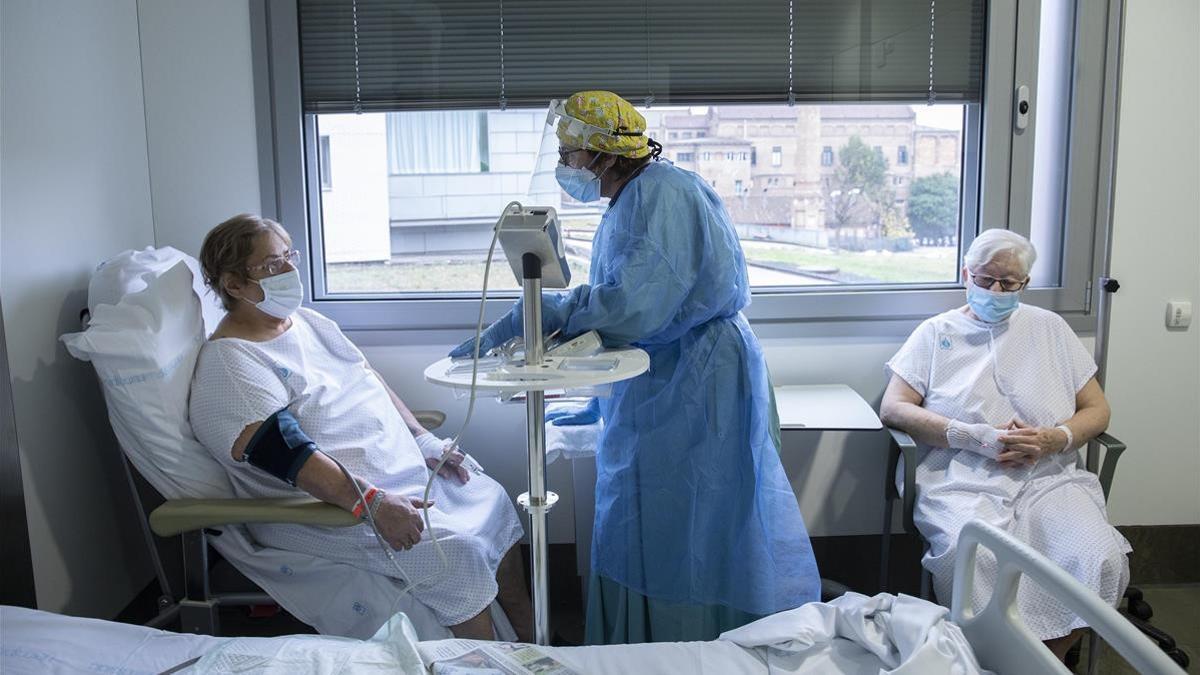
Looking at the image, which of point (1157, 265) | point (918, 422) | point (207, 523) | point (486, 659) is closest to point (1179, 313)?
point (1157, 265)

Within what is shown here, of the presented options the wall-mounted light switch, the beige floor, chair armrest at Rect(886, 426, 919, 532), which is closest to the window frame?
the wall-mounted light switch

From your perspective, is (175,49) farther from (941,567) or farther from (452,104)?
(941,567)

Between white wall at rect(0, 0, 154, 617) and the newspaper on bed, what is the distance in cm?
113

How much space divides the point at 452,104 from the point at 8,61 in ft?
3.67

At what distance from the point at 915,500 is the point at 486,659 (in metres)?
1.30

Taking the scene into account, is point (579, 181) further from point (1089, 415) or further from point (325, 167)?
point (1089, 415)

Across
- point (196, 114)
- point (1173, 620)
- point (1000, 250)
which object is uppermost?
point (196, 114)

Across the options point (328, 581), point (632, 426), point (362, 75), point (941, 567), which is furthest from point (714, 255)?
point (362, 75)

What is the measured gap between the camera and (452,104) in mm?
2834

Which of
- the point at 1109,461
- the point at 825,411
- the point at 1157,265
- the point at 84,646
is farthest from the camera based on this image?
the point at 1157,265

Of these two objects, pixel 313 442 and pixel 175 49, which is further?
pixel 175 49

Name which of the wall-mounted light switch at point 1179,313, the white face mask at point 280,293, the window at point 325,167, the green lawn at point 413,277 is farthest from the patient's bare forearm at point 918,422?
the window at point 325,167

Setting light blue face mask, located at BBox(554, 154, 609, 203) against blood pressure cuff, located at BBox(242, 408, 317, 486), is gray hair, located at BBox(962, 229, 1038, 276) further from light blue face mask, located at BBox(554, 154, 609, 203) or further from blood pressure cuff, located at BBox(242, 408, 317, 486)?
blood pressure cuff, located at BBox(242, 408, 317, 486)

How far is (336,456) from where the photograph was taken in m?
2.19
